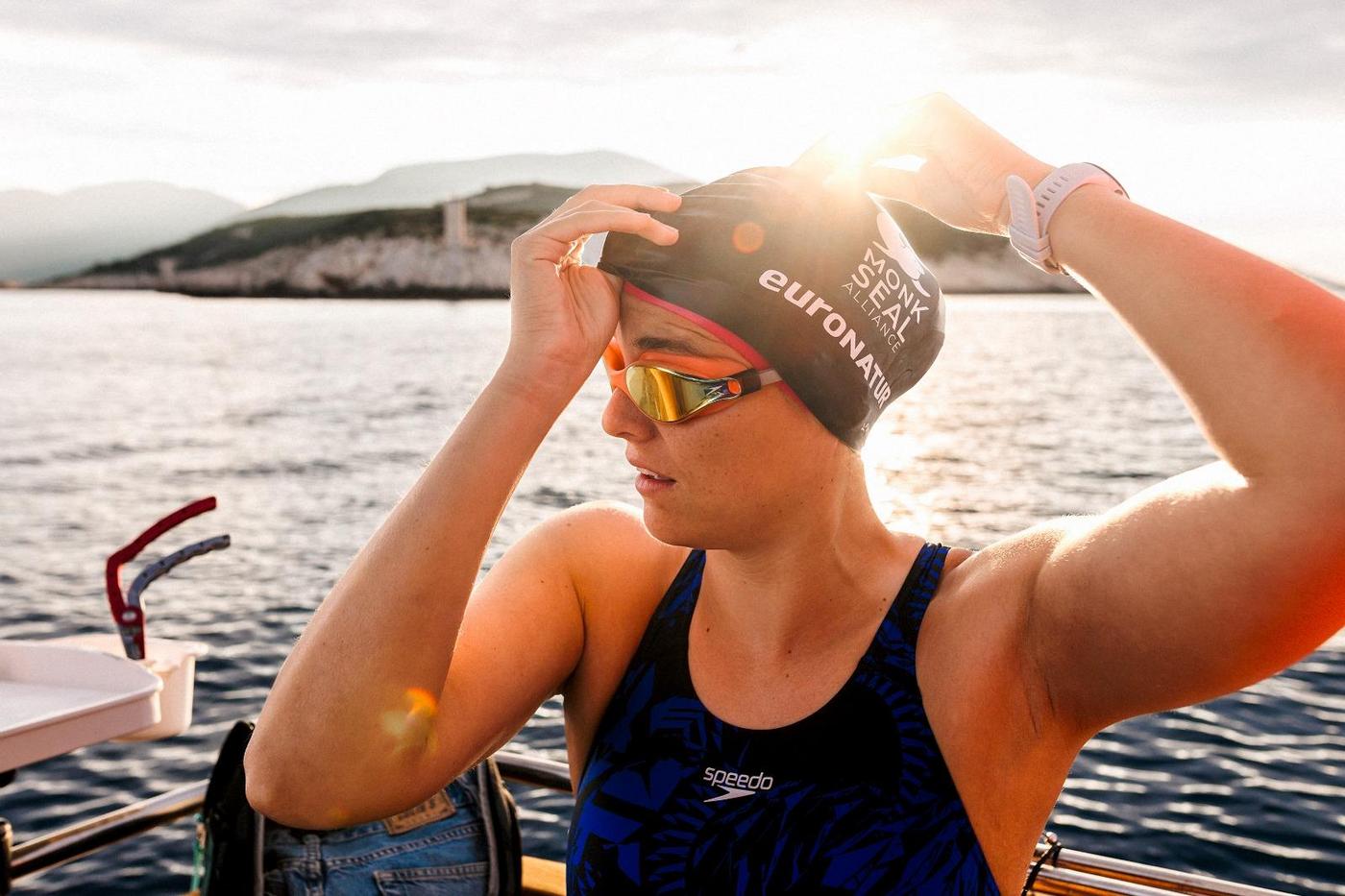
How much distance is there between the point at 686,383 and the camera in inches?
94.1

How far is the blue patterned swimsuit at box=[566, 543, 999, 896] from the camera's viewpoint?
7.39ft

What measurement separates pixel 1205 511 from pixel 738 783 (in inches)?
44.5

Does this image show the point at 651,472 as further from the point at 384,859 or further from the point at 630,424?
the point at 384,859

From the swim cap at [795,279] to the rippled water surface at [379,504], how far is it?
2.85m

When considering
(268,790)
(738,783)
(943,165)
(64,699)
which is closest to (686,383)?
(943,165)

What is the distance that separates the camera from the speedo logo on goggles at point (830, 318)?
246cm

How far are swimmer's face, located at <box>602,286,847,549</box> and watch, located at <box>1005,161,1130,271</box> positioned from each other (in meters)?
0.61

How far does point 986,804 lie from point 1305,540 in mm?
892

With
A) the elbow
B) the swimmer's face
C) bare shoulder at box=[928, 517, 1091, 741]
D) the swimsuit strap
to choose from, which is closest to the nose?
the swimmer's face

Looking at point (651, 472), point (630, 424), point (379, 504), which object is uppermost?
point (630, 424)

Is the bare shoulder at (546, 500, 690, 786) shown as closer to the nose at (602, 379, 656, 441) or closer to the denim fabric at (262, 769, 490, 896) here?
the nose at (602, 379, 656, 441)

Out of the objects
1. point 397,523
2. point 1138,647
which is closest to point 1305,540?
point 1138,647

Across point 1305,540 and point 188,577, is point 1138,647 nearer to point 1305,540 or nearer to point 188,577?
point 1305,540

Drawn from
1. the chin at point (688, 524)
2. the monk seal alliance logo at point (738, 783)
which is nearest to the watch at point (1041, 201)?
the chin at point (688, 524)
